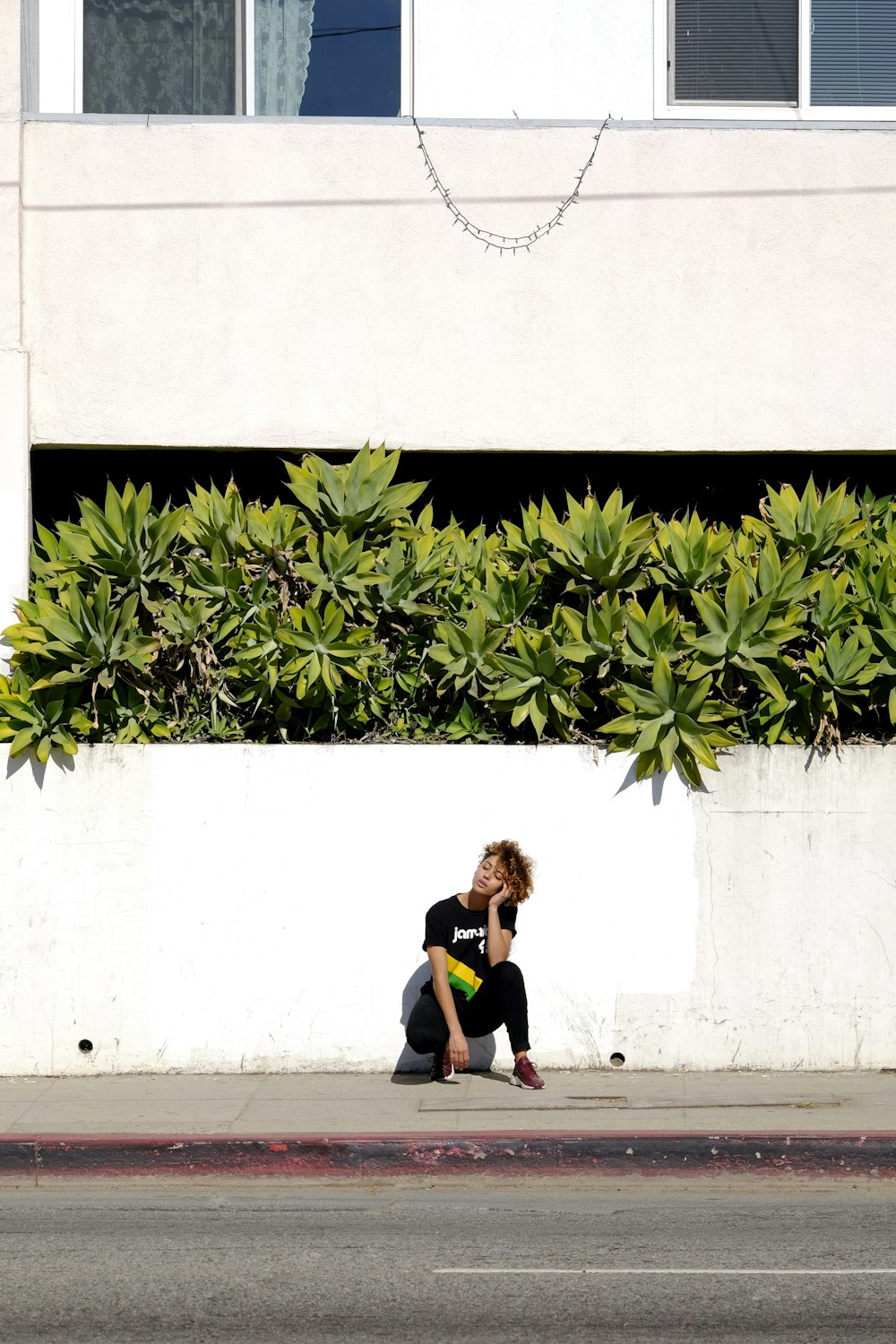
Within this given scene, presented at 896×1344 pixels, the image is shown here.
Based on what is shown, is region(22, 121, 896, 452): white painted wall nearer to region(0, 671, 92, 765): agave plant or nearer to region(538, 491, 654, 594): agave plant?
region(538, 491, 654, 594): agave plant

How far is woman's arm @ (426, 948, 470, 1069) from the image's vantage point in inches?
328

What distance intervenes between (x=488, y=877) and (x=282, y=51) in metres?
5.88

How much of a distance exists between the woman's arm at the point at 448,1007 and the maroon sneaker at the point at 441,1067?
126 mm

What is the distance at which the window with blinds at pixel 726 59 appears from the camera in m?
10.5

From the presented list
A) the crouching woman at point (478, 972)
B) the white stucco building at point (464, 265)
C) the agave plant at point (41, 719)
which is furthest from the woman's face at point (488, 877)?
the white stucco building at point (464, 265)

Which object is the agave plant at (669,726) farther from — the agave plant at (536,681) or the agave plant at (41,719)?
the agave plant at (41,719)

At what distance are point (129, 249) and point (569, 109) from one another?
304 cm

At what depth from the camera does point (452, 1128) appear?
768cm

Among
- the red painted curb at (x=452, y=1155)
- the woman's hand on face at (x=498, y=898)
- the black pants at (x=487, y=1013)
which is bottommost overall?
the red painted curb at (x=452, y=1155)

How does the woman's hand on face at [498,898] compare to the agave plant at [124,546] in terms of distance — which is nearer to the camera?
the woman's hand on face at [498,898]

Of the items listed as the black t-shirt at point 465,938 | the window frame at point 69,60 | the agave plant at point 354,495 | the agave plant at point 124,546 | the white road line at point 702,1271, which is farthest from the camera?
the window frame at point 69,60

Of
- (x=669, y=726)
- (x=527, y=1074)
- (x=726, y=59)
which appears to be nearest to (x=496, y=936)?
(x=527, y=1074)

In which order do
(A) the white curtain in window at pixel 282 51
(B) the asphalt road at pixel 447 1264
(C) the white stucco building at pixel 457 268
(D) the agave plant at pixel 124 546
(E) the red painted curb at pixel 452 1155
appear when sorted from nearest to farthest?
(B) the asphalt road at pixel 447 1264 < (E) the red painted curb at pixel 452 1155 < (D) the agave plant at pixel 124 546 < (C) the white stucco building at pixel 457 268 < (A) the white curtain in window at pixel 282 51

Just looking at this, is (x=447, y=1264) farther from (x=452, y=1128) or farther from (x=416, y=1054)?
(x=416, y=1054)
